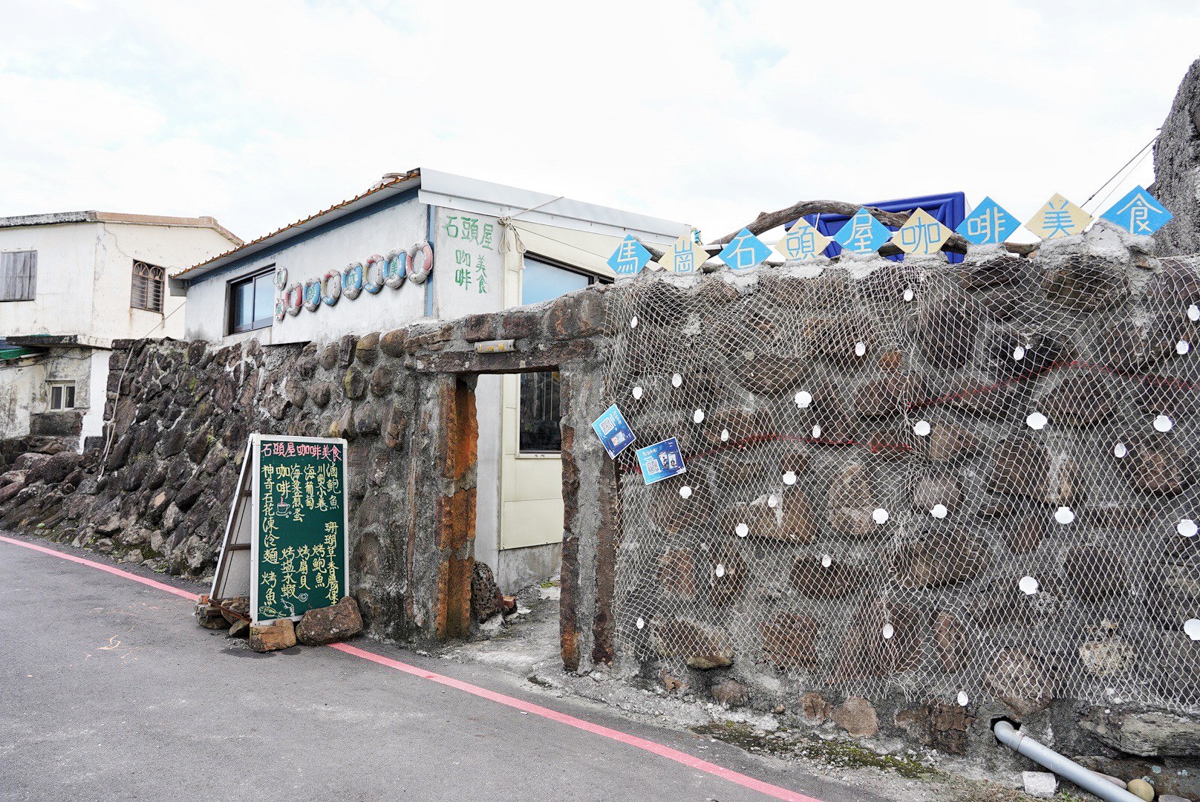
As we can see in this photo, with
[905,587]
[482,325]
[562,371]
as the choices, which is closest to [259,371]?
[482,325]

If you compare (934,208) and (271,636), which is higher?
(934,208)

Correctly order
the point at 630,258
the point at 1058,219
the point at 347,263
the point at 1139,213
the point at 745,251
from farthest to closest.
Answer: the point at 347,263
the point at 630,258
the point at 745,251
the point at 1058,219
the point at 1139,213

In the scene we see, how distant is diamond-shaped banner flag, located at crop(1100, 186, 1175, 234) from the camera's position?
3738 mm

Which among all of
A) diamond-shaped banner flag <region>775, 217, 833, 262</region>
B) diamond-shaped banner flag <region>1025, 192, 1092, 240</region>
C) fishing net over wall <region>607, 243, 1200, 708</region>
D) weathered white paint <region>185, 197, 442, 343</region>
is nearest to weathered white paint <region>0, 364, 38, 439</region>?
weathered white paint <region>185, 197, 442, 343</region>

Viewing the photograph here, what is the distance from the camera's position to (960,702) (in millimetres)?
3809

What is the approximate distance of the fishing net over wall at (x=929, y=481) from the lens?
11.8 ft

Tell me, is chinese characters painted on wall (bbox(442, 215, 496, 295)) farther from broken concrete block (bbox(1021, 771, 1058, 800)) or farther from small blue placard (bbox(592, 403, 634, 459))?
broken concrete block (bbox(1021, 771, 1058, 800))

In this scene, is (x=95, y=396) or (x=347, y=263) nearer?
(x=347, y=263)

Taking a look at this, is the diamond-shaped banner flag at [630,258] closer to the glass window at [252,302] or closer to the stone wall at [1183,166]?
the stone wall at [1183,166]

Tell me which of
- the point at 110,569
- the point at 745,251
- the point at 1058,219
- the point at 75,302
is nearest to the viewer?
the point at 1058,219

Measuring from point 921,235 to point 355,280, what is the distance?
571cm

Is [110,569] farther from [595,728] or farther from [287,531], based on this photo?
[595,728]

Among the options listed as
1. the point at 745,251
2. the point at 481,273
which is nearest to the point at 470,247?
the point at 481,273

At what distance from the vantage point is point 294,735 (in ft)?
13.9
